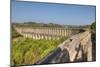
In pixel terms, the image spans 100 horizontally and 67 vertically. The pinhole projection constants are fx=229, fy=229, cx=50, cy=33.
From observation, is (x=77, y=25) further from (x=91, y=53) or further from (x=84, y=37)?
(x=91, y=53)

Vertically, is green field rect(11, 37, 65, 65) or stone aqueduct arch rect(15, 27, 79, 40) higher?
stone aqueduct arch rect(15, 27, 79, 40)

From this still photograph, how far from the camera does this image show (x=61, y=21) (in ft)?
9.23

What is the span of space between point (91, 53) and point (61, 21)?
1.94ft

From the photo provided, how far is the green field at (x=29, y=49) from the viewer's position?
2576mm

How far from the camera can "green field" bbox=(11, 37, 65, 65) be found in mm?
2576

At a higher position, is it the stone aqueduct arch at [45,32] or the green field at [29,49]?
the stone aqueduct arch at [45,32]

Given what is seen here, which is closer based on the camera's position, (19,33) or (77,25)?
(19,33)

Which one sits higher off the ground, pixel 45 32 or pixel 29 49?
pixel 45 32

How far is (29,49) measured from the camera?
2652mm
